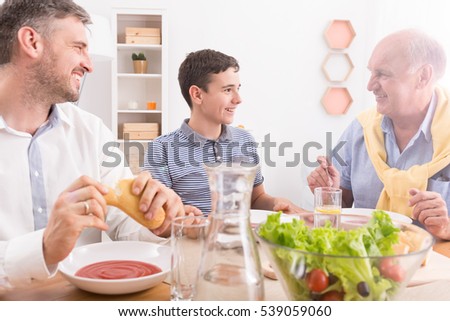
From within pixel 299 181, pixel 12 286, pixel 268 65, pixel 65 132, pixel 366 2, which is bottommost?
pixel 299 181

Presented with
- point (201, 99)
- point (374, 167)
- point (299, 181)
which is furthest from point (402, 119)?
point (299, 181)

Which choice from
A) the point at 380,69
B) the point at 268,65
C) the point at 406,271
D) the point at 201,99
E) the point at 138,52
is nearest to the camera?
the point at 406,271

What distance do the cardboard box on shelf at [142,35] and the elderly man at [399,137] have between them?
2.04 m

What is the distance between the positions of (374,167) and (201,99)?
733 mm

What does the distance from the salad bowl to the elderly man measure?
0.78 metres

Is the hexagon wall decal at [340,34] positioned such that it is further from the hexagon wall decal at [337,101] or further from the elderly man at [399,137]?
the elderly man at [399,137]

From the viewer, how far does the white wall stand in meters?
3.54

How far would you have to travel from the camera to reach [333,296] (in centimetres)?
51

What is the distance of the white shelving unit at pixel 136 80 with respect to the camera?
3279mm

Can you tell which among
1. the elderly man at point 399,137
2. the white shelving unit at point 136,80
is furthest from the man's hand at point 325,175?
the white shelving unit at point 136,80

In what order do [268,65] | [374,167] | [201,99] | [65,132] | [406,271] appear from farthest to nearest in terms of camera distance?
1. [268,65]
2. [201,99]
3. [374,167]
4. [65,132]
5. [406,271]
